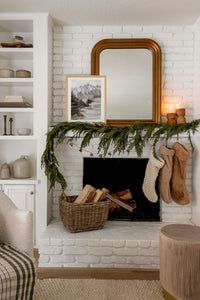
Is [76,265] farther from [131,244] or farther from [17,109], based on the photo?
[17,109]

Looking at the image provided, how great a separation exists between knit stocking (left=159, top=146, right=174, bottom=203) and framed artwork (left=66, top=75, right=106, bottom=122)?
0.73 m

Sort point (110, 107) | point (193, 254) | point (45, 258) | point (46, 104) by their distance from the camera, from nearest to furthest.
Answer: point (193, 254) < point (45, 258) < point (46, 104) < point (110, 107)

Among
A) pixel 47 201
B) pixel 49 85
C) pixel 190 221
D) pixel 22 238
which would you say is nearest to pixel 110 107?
pixel 49 85

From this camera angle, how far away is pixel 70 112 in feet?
11.1

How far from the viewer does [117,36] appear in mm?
3479

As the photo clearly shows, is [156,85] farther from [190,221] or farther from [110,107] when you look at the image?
[190,221]

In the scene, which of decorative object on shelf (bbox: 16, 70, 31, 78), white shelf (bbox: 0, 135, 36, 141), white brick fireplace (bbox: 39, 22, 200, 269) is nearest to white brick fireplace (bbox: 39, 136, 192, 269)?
white brick fireplace (bbox: 39, 22, 200, 269)

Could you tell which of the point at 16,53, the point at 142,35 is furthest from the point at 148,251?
the point at 16,53

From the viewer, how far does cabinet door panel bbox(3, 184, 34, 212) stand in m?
3.27

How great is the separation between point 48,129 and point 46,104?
0.25 meters

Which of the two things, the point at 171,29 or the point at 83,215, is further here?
the point at 171,29

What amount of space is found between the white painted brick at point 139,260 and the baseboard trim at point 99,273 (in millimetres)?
61

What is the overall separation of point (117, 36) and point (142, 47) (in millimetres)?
298

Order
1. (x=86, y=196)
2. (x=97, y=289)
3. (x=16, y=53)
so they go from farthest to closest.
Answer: (x=16, y=53)
(x=86, y=196)
(x=97, y=289)
